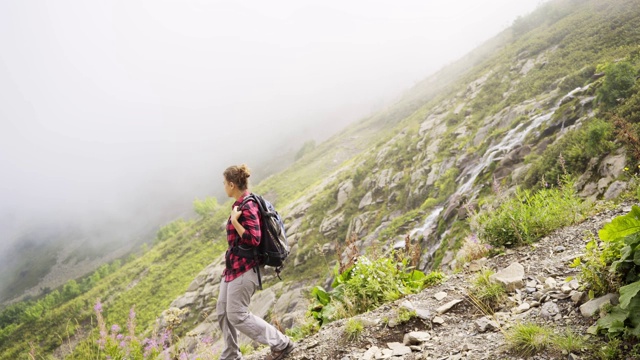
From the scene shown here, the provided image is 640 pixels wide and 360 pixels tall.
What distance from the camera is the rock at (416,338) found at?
182 inches

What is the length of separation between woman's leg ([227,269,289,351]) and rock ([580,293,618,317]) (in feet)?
13.2

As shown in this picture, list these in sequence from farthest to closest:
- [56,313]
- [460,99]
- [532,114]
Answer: [56,313]
[460,99]
[532,114]

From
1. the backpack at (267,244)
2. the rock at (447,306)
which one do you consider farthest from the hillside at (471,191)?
the backpack at (267,244)

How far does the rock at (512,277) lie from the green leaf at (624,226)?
1970 millimetres

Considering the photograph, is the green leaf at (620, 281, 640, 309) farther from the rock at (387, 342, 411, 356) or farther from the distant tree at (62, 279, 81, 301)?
the distant tree at (62, 279, 81, 301)

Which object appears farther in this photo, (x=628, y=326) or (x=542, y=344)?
(x=542, y=344)

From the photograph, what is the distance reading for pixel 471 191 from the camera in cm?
1972

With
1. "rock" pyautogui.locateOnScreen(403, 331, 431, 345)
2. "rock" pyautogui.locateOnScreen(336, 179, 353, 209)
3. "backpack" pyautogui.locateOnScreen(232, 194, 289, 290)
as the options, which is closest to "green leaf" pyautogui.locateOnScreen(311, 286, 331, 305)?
"backpack" pyautogui.locateOnScreen(232, 194, 289, 290)

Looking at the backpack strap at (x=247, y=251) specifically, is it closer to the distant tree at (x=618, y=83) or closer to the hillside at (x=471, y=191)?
the hillside at (x=471, y=191)

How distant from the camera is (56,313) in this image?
6316cm

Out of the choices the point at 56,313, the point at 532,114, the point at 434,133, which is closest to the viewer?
the point at 532,114

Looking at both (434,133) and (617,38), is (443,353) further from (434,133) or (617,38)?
(434,133)

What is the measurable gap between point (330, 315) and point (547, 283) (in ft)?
11.9

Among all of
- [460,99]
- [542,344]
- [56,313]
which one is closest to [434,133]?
[460,99]
